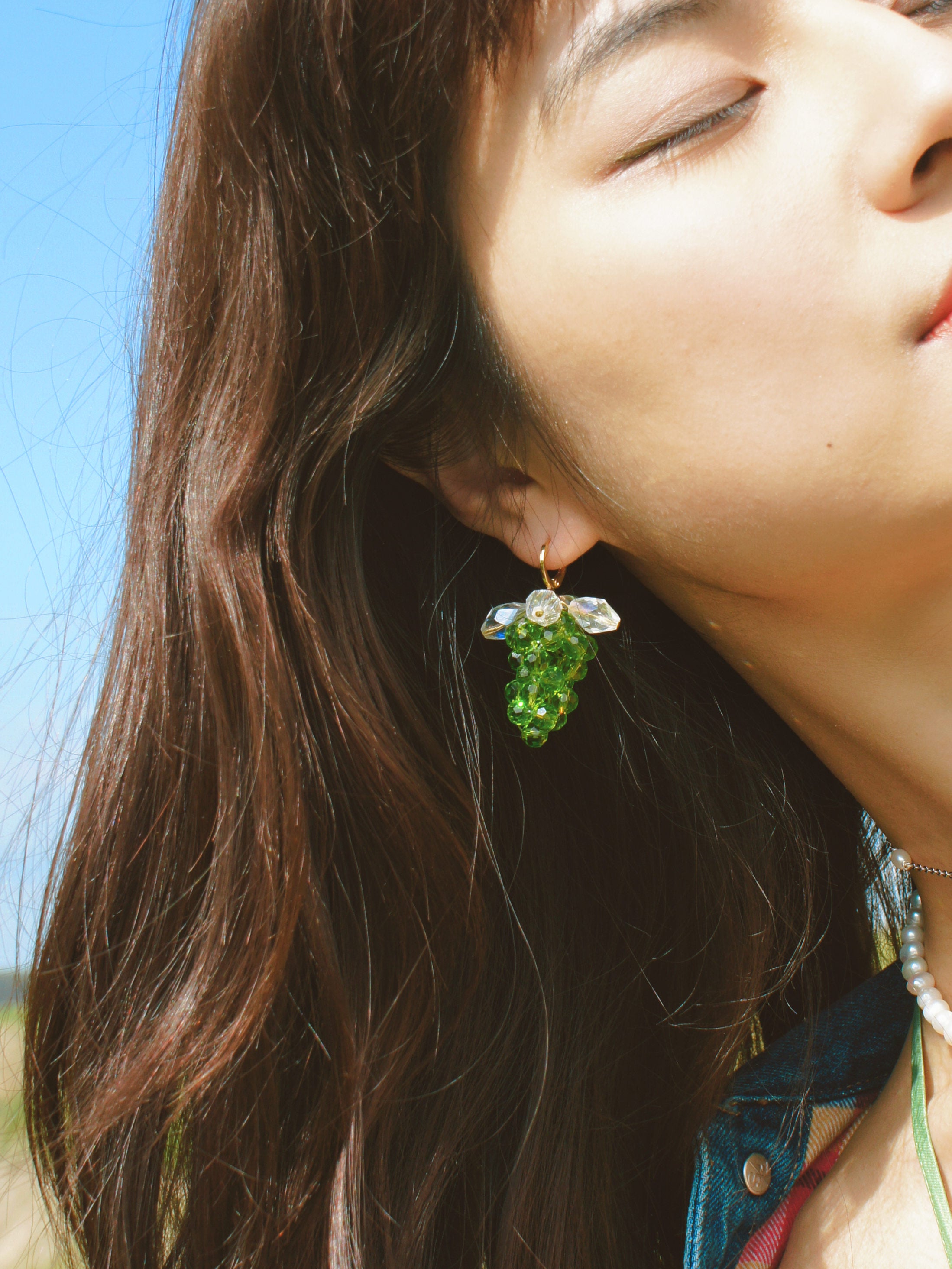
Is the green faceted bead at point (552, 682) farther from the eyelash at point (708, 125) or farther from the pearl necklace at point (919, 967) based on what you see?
the eyelash at point (708, 125)

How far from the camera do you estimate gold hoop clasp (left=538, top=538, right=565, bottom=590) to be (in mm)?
1739

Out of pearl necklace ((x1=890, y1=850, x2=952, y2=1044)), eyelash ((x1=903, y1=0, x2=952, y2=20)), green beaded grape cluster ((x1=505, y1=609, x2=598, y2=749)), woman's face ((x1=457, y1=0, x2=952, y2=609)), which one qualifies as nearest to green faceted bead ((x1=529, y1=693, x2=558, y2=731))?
green beaded grape cluster ((x1=505, y1=609, x2=598, y2=749))

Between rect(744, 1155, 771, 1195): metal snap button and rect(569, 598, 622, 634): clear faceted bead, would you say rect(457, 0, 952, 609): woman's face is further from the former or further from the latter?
rect(744, 1155, 771, 1195): metal snap button

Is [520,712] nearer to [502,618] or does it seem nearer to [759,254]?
[502,618]

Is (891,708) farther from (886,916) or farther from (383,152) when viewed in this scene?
(383,152)

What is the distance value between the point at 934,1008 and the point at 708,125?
1.26 meters

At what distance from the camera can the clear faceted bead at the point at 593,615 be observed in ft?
5.54

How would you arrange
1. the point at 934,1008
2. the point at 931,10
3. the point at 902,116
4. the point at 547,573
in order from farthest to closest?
the point at 547,573 → the point at 934,1008 → the point at 931,10 → the point at 902,116

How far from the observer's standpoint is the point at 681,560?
157cm

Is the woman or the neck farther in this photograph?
the neck

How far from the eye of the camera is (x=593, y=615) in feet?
5.59

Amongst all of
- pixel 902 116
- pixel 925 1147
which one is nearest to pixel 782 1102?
pixel 925 1147

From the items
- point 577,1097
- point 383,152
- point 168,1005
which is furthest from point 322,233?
point 577,1097

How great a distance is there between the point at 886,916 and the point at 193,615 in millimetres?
1324
